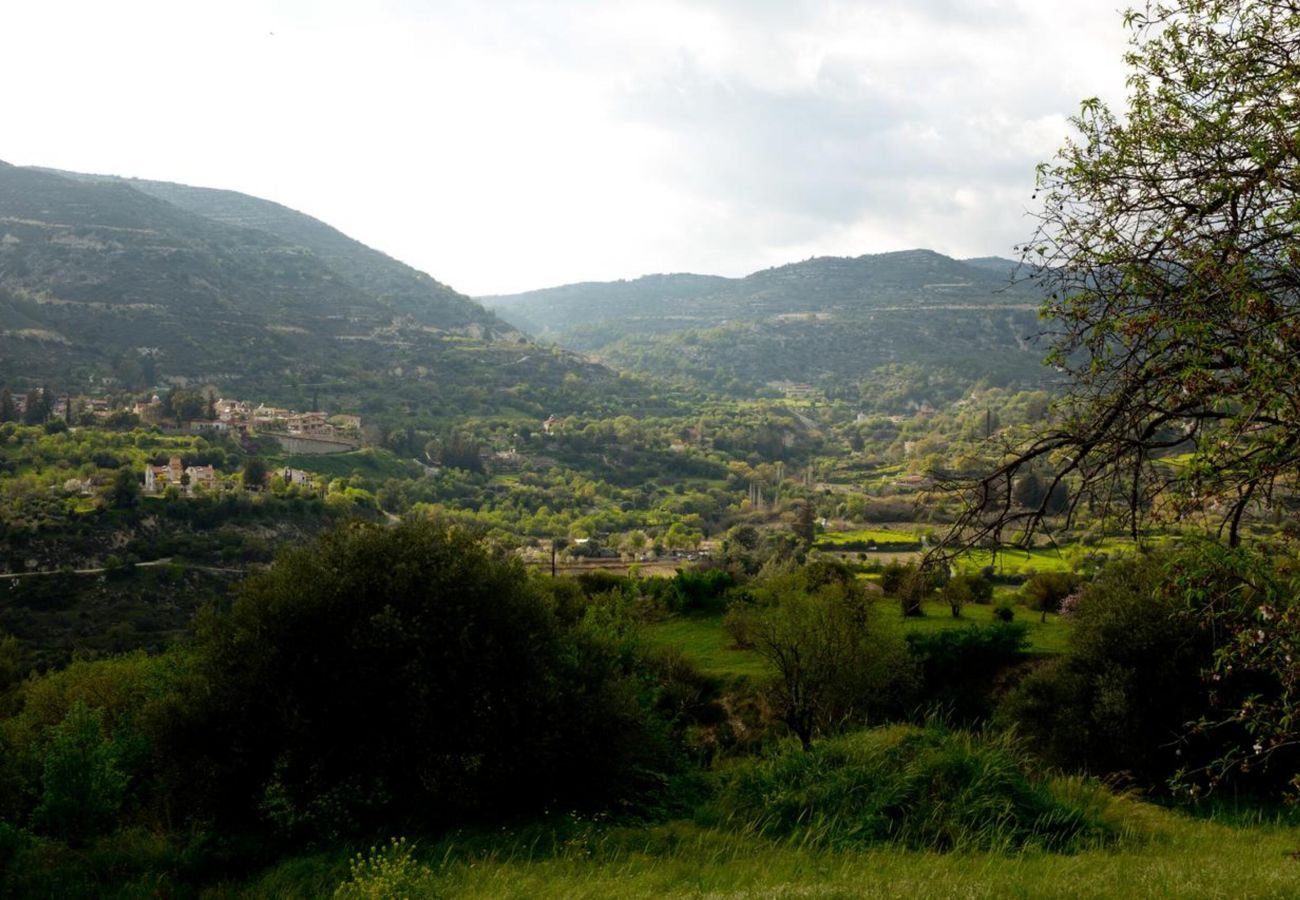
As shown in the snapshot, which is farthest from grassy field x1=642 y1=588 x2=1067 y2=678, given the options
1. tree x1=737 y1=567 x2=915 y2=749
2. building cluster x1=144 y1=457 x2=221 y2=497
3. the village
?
building cluster x1=144 y1=457 x2=221 y2=497

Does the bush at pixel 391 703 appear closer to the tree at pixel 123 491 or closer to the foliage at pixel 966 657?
the foliage at pixel 966 657

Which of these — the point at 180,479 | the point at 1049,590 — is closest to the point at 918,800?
the point at 1049,590

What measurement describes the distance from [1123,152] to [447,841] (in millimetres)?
8638

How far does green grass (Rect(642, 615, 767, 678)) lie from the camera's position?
29425 millimetres

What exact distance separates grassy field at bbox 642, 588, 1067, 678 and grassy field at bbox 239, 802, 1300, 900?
57.3 feet

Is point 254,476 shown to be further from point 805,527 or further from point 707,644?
point 707,644

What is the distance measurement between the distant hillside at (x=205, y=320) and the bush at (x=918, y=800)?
116 metres

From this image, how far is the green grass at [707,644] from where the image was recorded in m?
29.4

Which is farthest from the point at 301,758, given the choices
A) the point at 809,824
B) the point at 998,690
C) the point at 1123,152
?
the point at 998,690

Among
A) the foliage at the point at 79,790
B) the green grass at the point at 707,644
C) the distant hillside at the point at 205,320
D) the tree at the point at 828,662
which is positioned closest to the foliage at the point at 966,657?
the tree at the point at 828,662

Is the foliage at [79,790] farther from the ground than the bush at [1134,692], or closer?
closer

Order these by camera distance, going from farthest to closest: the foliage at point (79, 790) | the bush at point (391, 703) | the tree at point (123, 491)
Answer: the tree at point (123, 491)
the foliage at point (79, 790)
the bush at point (391, 703)

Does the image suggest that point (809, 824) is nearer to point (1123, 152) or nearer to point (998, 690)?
point (1123, 152)

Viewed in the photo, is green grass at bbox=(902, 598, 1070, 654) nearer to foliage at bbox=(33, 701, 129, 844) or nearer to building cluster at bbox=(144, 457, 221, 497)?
foliage at bbox=(33, 701, 129, 844)
